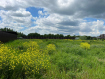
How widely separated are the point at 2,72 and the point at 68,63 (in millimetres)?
2734

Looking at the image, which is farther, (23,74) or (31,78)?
(23,74)

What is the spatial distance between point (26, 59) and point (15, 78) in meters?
0.72

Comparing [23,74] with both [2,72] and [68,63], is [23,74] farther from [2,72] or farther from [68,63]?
[68,63]

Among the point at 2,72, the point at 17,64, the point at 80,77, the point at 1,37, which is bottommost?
the point at 80,77

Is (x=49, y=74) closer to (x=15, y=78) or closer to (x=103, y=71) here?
(x=15, y=78)

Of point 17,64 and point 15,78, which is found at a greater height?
point 17,64

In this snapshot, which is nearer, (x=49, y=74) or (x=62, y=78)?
(x=62, y=78)

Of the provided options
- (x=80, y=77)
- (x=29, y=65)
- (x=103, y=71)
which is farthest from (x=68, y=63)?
(x=29, y=65)

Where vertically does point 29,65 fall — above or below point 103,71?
above

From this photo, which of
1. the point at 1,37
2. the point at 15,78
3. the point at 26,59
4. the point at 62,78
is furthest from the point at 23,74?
the point at 1,37

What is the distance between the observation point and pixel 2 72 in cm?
264

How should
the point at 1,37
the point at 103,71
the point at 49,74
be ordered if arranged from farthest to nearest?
the point at 1,37, the point at 103,71, the point at 49,74

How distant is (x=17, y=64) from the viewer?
287 cm

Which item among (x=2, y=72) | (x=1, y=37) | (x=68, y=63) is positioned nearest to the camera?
(x=2, y=72)
